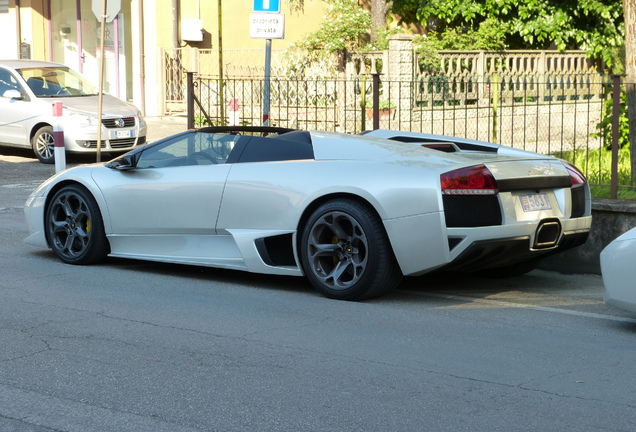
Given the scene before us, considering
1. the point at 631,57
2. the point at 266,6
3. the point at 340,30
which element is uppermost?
the point at 340,30

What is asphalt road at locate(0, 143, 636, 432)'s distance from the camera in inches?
175

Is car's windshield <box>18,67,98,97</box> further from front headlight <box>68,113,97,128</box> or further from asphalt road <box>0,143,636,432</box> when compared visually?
asphalt road <box>0,143,636,432</box>

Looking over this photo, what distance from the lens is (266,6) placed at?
1199 cm

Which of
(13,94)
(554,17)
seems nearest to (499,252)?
(13,94)

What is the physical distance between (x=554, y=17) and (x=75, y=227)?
57.2ft

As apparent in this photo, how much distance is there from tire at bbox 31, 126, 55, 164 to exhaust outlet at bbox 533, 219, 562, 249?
11.2 metres


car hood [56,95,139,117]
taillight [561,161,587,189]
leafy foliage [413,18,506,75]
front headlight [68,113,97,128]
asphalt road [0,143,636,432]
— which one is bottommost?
asphalt road [0,143,636,432]

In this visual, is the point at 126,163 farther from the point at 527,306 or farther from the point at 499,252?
the point at 527,306

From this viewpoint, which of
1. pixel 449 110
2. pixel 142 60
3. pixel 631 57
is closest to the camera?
pixel 631 57

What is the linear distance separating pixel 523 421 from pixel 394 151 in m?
3.10

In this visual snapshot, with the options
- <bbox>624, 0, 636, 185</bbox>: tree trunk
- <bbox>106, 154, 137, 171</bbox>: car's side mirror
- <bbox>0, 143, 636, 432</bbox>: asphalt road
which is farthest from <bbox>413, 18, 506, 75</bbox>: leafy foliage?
<bbox>0, 143, 636, 432</bbox>: asphalt road

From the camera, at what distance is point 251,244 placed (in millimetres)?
7281

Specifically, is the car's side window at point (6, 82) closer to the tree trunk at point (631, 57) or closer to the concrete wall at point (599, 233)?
the tree trunk at point (631, 57)

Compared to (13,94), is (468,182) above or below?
below
